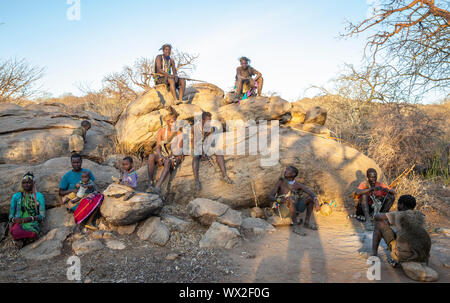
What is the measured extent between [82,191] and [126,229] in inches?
36.6

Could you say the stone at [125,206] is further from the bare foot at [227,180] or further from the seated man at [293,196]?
the seated man at [293,196]

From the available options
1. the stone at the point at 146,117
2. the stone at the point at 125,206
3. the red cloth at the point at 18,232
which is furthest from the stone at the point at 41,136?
the red cloth at the point at 18,232

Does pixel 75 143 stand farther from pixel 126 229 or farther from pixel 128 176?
pixel 126 229

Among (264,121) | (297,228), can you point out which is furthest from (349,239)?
(264,121)

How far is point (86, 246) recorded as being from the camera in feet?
12.2

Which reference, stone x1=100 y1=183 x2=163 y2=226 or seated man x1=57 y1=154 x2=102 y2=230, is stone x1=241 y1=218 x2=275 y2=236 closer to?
stone x1=100 y1=183 x2=163 y2=226

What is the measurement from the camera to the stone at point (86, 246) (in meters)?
3.65

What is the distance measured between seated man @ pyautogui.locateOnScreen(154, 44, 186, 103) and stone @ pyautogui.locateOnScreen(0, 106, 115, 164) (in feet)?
6.47

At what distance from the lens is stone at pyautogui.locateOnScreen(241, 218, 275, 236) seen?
435cm
